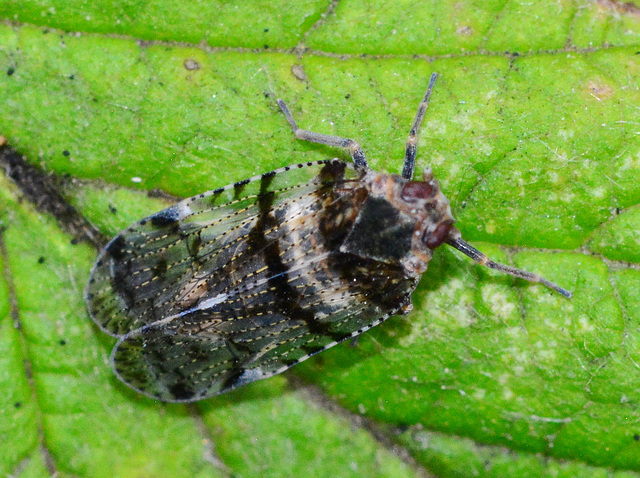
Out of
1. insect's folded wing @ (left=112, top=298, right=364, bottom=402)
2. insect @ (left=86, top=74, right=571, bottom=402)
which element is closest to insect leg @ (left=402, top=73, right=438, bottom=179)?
insect @ (left=86, top=74, right=571, bottom=402)

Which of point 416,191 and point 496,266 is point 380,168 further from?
point 496,266

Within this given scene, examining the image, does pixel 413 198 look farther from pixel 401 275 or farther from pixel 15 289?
pixel 15 289

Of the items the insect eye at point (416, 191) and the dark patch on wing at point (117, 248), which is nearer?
the insect eye at point (416, 191)

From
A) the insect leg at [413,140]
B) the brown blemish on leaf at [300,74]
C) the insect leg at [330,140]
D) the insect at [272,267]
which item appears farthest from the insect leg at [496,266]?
the brown blemish on leaf at [300,74]

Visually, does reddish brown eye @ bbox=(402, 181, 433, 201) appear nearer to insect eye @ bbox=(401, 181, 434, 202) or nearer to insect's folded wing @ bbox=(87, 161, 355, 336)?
insect eye @ bbox=(401, 181, 434, 202)

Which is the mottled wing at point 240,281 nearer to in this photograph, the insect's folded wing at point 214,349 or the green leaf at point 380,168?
the insect's folded wing at point 214,349

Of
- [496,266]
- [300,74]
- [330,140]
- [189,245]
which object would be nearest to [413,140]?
[330,140]
